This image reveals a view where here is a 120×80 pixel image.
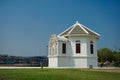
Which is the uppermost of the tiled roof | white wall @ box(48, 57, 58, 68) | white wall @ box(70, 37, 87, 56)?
the tiled roof

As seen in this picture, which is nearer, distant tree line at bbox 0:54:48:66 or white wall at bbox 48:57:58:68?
white wall at bbox 48:57:58:68

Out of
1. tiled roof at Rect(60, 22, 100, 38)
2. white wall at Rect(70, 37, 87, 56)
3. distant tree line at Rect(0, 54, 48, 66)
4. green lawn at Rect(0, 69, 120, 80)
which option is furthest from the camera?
distant tree line at Rect(0, 54, 48, 66)

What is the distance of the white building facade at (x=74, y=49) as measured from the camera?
3881 cm

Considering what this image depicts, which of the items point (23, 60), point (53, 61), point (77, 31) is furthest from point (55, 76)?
point (23, 60)

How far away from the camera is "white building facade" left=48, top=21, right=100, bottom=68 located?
38.8 m

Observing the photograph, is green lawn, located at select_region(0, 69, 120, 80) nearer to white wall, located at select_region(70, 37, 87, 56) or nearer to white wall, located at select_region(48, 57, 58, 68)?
white wall, located at select_region(48, 57, 58, 68)

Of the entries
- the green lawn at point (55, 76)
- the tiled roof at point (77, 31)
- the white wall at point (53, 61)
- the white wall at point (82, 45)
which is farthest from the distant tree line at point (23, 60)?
the green lawn at point (55, 76)

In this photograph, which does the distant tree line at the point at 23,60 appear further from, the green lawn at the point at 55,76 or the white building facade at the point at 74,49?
the green lawn at the point at 55,76

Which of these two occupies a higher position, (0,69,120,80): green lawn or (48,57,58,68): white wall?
(48,57,58,68): white wall

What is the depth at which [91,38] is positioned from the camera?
4059 cm

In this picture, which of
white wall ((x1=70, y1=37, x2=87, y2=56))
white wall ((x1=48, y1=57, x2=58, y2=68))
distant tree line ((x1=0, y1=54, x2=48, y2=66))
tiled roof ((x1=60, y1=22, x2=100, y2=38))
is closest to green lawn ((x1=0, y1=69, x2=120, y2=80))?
white wall ((x1=48, y1=57, x2=58, y2=68))

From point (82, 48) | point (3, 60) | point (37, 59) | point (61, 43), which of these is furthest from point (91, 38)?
point (3, 60)

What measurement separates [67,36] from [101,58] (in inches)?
1084

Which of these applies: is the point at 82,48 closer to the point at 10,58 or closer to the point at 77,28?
the point at 77,28
